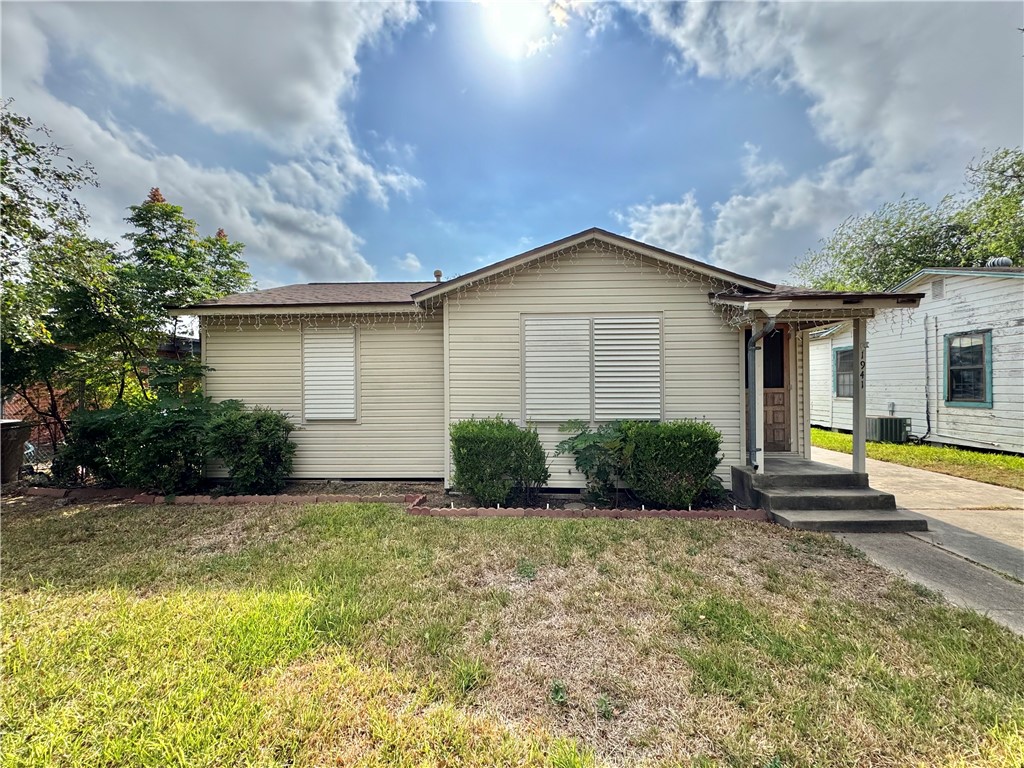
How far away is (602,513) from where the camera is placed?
4891 mm

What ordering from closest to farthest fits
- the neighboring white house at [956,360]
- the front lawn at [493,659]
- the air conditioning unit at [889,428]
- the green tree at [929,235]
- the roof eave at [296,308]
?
1. the front lawn at [493,659]
2. the roof eave at [296,308]
3. the neighboring white house at [956,360]
4. the air conditioning unit at [889,428]
5. the green tree at [929,235]

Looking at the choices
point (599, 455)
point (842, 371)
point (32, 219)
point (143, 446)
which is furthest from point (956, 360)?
point (32, 219)

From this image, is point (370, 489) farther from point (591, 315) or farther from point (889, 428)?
point (889, 428)

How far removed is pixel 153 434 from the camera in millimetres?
5398

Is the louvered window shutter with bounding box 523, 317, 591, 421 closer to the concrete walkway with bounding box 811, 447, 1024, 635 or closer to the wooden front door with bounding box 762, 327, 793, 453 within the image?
the wooden front door with bounding box 762, 327, 793, 453

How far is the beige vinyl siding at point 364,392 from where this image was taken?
6453 mm

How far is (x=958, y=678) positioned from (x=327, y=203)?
52.0 feet

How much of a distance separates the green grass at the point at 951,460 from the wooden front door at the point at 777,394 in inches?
140

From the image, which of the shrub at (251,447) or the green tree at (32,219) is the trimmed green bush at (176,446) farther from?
the green tree at (32,219)

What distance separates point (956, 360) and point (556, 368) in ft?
35.6

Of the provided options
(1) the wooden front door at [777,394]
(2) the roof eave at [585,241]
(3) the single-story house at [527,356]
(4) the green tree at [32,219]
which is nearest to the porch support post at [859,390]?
(3) the single-story house at [527,356]

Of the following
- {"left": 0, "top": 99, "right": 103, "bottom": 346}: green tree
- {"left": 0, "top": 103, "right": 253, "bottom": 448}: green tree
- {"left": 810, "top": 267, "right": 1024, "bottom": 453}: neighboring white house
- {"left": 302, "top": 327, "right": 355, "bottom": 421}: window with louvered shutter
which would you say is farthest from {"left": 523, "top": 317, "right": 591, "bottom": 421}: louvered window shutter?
{"left": 0, "top": 99, "right": 103, "bottom": 346}: green tree

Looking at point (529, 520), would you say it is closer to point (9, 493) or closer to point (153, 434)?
point (153, 434)

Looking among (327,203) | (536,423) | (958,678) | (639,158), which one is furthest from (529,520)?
(327,203)
